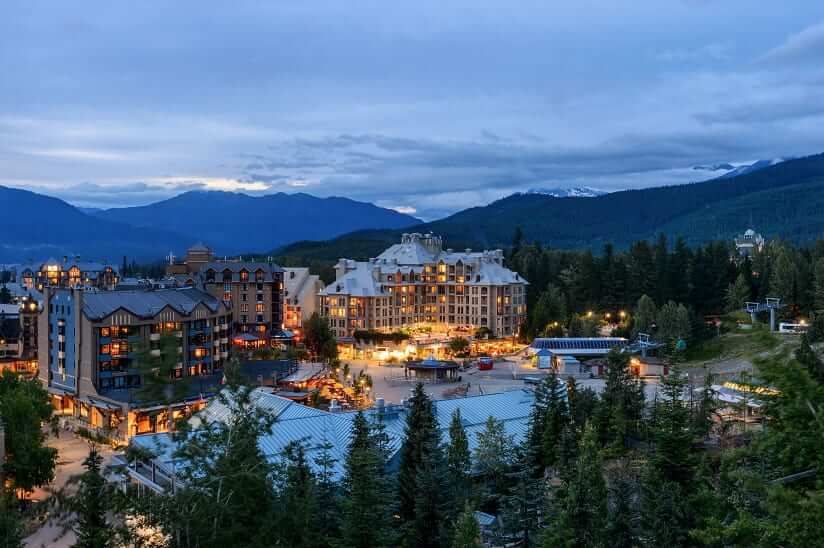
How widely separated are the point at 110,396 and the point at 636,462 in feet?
107

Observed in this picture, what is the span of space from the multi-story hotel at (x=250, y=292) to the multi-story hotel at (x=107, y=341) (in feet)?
43.6

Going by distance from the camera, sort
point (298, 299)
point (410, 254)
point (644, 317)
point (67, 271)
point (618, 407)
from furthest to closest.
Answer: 1. point (67, 271)
2. point (410, 254)
3. point (298, 299)
4. point (644, 317)
5. point (618, 407)

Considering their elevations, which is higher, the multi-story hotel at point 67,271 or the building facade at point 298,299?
the multi-story hotel at point 67,271

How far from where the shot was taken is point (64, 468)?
123ft

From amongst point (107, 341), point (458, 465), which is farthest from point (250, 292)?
point (458, 465)

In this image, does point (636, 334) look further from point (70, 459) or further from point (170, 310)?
Answer: point (70, 459)

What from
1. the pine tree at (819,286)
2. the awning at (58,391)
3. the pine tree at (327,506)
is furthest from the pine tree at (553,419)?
the pine tree at (819,286)

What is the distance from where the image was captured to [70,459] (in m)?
38.9

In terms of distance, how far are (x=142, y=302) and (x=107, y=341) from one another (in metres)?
4.15

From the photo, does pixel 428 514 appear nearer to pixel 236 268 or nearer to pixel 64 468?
pixel 64 468

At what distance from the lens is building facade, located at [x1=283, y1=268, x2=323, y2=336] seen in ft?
269

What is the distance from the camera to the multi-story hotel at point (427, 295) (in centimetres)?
7444

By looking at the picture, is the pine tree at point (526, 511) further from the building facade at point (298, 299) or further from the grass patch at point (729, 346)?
the building facade at point (298, 299)

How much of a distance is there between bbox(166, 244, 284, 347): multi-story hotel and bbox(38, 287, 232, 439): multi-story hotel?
1329cm
